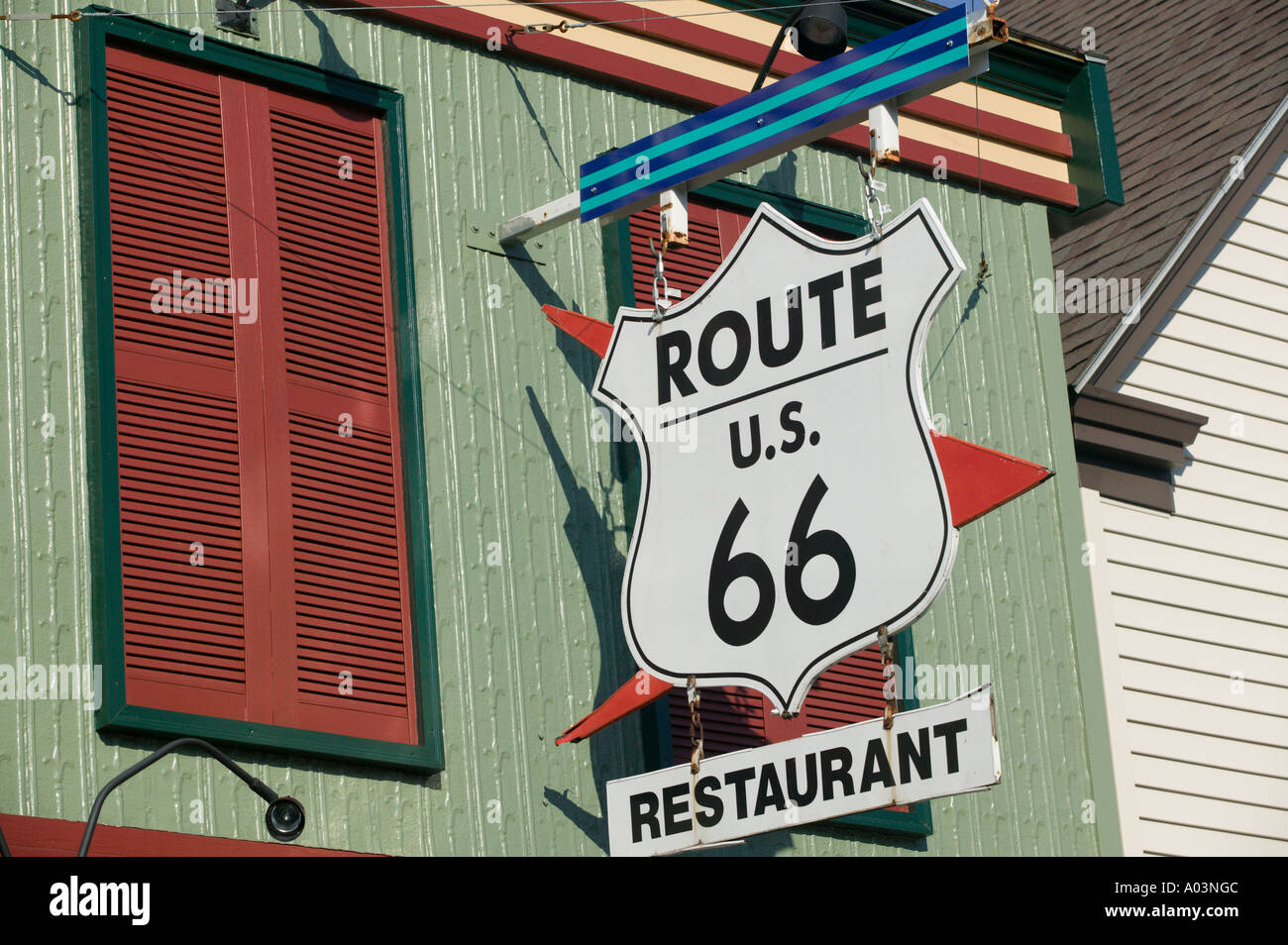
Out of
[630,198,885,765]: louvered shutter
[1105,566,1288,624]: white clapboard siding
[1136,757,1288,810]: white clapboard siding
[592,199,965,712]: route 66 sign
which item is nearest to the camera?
[592,199,965,712]: route 66 sign

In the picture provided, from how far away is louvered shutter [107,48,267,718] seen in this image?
29.0 ft

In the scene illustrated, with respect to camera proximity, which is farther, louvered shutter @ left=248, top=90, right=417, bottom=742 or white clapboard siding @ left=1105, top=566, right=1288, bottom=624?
white clapboard siding @ left=1105, top=566, right=1288, bottom=624

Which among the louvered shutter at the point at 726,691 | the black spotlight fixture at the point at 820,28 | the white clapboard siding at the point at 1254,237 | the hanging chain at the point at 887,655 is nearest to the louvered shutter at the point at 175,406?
the louvered shutter at the point at 726,691

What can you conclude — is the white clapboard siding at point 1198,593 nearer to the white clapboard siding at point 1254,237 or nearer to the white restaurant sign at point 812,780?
the white clapboard siding at point 1254,237

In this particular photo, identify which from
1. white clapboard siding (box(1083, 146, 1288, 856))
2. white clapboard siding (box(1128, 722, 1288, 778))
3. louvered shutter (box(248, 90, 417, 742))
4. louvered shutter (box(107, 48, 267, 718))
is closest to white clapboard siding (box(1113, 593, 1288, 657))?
white clapboard siding (box(1083, 146, 1288, 856))

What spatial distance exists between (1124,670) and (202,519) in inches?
213

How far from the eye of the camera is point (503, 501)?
33.0 feet

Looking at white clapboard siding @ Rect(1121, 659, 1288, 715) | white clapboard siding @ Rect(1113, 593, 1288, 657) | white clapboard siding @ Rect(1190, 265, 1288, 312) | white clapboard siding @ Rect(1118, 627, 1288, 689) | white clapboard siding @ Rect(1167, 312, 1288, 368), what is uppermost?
white clapboard siding @ Rect(1190, 265, 1288, 312)

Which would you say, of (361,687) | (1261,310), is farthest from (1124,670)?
(361,687)

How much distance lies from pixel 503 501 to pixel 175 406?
5.23ft

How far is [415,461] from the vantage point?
980 centimetres

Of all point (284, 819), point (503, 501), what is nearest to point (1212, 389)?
point (503, 501)

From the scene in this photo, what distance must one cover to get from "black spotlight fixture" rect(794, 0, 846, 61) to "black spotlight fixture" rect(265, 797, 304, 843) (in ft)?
14.7

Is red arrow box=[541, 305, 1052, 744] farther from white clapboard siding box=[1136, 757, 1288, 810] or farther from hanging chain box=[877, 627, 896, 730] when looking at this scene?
white clapboard siding box=[1136, 757, 1288, 810]
